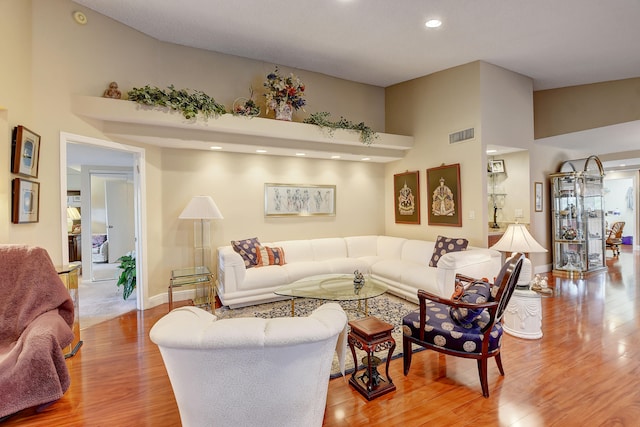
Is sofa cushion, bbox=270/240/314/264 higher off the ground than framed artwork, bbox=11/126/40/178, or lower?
lower

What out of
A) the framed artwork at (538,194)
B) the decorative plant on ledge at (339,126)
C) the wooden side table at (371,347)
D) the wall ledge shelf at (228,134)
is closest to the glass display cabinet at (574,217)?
the framed artwork at (538,194)

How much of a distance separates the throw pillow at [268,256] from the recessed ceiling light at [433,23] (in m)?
3.51

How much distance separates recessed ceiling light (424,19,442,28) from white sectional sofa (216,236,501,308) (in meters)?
2.69

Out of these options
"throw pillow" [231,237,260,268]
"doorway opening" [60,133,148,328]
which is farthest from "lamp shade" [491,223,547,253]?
"doorway opening" [60,133,148,328]

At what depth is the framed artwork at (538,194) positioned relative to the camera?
5.34 m

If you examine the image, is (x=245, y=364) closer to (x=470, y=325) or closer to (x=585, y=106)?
(x=470, y=325)

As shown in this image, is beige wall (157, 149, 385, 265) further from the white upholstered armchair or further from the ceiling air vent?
the white upholstered armchair

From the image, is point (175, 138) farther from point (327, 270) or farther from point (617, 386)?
point (617, 386)

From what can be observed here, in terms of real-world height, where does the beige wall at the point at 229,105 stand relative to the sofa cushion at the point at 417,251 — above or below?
above

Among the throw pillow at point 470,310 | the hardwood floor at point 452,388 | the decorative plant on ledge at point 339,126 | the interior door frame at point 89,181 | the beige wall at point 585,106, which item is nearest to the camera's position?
the hardwood floor at point 452,388

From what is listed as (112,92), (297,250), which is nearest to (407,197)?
(297,250)

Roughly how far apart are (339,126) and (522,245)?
9.56ft

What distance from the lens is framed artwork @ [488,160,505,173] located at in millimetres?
5270

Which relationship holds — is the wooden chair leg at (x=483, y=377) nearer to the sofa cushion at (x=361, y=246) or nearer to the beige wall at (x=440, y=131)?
the beige wall at (x=440, y=131)
